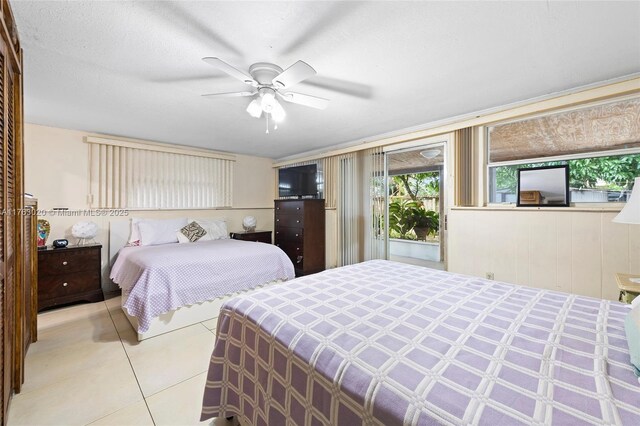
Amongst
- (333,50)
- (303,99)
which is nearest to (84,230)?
(303,99)

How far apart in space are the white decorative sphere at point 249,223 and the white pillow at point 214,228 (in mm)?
500

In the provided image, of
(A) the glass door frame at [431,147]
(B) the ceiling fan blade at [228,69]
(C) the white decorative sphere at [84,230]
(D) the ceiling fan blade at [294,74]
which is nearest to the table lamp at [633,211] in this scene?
(A) the glass door frame at [431,147]

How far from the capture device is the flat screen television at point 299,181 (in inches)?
188

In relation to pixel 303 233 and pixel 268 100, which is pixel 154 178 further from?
pixel 268 100

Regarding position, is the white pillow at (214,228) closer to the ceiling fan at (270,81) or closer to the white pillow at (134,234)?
the white pillow at (134,234)

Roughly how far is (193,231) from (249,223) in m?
1.16

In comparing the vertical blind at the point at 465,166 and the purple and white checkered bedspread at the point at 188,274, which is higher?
the vertical blind at the point at 465,166

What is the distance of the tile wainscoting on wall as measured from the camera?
2172 millimetres

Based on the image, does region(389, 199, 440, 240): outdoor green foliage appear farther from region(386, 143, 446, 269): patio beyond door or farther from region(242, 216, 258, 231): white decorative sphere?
region(242, 216, 258, 231): white decorative sphere

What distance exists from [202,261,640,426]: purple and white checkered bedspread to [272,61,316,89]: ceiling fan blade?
137cm

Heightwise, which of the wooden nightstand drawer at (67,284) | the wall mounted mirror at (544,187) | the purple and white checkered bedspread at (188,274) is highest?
the wall mounted mirror at (544,187)

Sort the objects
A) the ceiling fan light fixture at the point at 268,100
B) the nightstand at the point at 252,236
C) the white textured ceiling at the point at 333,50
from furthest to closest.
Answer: the nightstand at the point at 252,236, the ceiling fan light fixture at the point at 268,100, the white textured ceiling at the point at 333,50

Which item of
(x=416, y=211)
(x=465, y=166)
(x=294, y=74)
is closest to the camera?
(x=294, y=74)

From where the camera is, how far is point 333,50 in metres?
1.77
